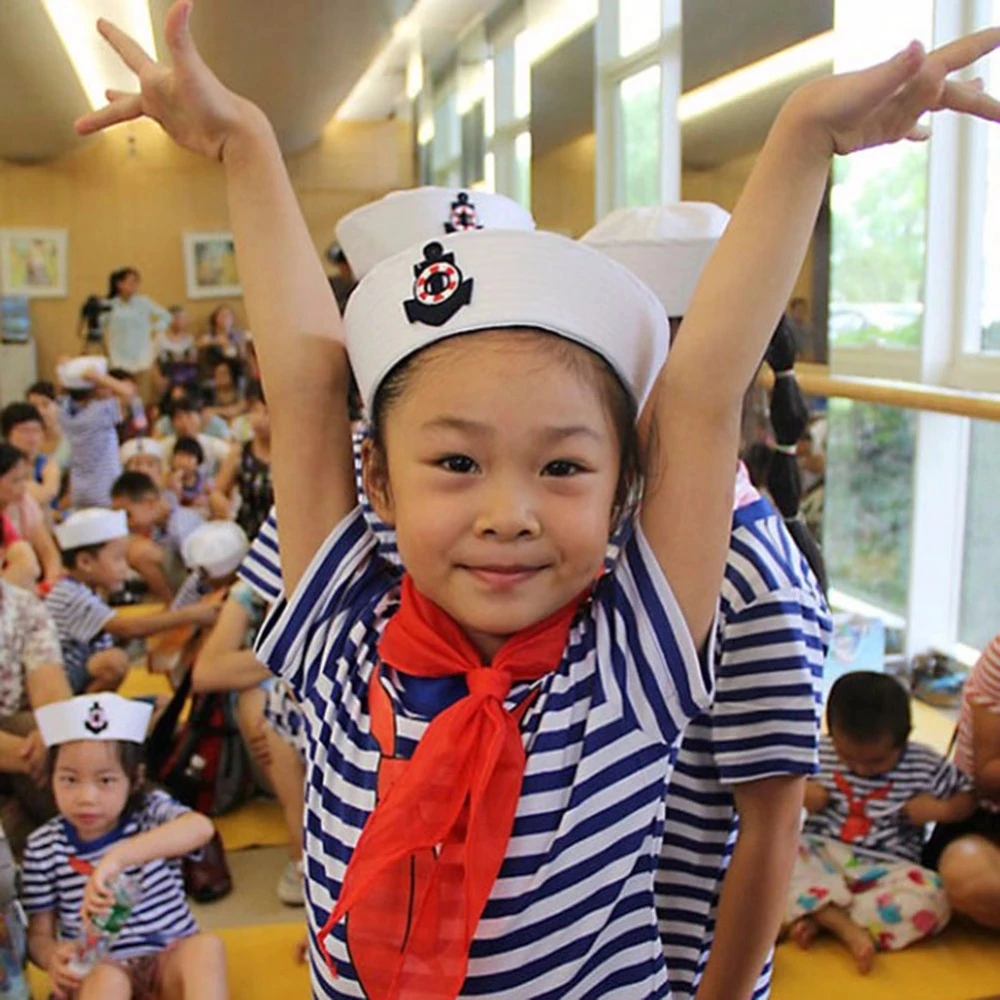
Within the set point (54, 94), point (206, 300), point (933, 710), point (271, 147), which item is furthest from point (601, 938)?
point (206, 300)

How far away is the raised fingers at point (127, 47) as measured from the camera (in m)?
0.73

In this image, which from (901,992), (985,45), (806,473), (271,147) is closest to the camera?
(985,45)

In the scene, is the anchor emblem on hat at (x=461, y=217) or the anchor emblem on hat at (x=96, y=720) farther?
the anchor emblem on hat at (x=96, y=720)

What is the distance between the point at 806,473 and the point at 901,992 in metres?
1.72

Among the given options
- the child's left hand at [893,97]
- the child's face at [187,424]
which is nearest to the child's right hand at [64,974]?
the child's left hand at [893,97]

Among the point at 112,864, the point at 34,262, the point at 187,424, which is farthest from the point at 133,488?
the point at 34,262

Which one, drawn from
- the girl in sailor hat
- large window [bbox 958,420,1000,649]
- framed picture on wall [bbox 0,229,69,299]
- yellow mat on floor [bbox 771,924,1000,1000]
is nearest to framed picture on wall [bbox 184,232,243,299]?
framed picture on wall [bbox 0,229,69,299]

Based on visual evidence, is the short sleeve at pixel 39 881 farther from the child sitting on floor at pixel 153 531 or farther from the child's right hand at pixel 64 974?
the child sitting on floor at pixel 153 531

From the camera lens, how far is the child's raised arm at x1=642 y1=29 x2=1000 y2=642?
665mm

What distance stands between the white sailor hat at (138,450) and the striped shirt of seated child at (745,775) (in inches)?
172

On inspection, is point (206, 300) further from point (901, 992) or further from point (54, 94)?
point (901, 992)

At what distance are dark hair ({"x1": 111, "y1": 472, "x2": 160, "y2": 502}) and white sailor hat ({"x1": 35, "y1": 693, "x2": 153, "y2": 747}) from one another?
208 cm

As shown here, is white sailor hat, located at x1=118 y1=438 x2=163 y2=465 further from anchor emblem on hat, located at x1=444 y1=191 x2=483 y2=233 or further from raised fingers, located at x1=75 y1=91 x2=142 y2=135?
raised fingers, located at x1=75 y1=91 x2=142 y2=135

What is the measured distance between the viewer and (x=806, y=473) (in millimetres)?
3369
